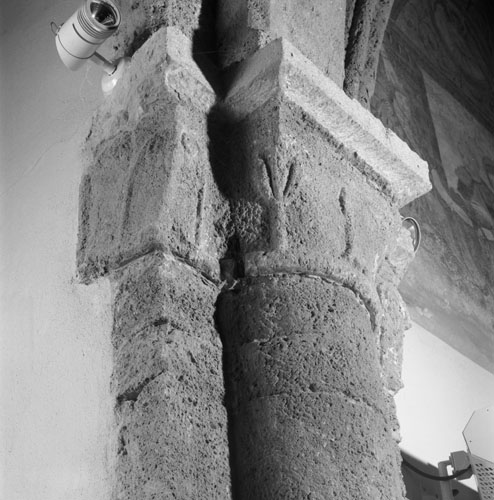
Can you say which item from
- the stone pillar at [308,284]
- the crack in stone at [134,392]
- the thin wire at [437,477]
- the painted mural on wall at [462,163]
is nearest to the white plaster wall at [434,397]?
the thin wire at [437,477]

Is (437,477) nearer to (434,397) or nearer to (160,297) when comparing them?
(434,397)

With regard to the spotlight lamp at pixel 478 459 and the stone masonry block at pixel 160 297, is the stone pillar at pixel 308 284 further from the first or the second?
the spotlight lamp at pixel 478 459

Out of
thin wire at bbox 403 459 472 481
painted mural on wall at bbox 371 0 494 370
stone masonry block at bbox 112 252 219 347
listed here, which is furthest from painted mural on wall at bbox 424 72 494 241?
stone masonry block at bbox 112 252 219 347

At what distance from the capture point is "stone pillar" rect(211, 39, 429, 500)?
1.78 metres

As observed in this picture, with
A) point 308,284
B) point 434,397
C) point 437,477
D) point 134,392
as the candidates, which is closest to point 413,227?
point 434,397

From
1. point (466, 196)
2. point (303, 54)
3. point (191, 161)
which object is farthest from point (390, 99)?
point (191, 161)

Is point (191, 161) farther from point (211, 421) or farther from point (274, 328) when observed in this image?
point (211, 421)

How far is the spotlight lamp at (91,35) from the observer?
221 cm

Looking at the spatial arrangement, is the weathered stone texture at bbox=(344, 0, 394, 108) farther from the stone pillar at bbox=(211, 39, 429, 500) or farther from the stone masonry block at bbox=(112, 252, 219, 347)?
the stone masonry block at bbox=(112, 252, 219, 347)

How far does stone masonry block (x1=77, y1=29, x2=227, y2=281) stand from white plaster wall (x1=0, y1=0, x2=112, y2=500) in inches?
7.4

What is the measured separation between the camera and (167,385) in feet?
5.62

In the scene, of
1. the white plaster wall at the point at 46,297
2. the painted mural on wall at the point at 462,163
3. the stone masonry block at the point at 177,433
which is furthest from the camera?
the painted mural on wall at the point at 462,163

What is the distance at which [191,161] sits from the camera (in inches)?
79.6

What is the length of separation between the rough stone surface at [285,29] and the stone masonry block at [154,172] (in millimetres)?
172
